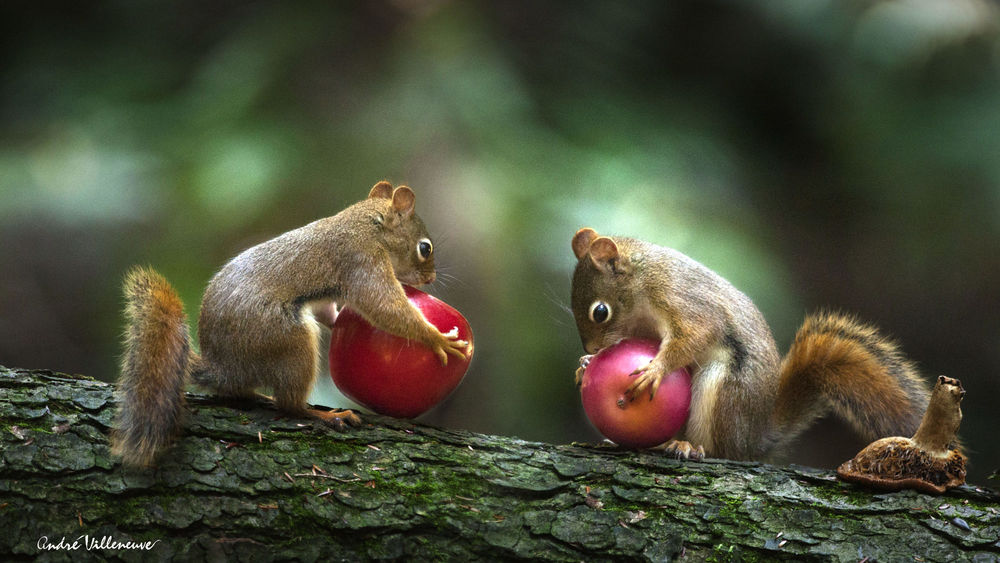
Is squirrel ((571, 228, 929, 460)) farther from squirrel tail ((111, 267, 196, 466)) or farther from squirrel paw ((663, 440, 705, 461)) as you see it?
squirrel tail ((111, 267, 196, 466))

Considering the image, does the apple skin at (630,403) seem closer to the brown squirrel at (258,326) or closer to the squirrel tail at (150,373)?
the brown squirrel at (258,326)

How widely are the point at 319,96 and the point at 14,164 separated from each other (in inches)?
45.3

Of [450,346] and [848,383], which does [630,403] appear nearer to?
[450,346]

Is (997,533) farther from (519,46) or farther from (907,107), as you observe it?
(519,46)

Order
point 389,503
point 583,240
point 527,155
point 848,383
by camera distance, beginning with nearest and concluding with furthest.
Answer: point 389,503 < point 848,383 < point 583,240 < point 527,155

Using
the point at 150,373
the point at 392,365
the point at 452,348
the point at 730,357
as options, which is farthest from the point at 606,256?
the point at 150,373

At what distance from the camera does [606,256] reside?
1.95 metres

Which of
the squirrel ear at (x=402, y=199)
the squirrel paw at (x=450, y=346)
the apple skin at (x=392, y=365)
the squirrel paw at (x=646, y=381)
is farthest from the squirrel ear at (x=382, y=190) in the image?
the squirrel paw at (x=646, y=381)

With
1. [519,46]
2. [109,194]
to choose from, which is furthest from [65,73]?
[519,46]

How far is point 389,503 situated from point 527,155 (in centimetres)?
202

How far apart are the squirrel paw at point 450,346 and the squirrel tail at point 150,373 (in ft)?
1.49

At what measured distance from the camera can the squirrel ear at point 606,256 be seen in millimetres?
1941

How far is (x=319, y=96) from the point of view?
350 cm

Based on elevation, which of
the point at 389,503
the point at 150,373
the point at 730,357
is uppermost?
the point at 730,357
